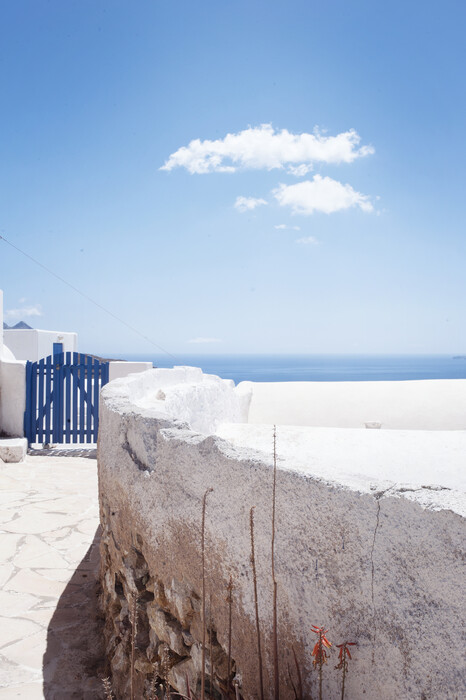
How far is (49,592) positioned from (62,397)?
5845 millimetres

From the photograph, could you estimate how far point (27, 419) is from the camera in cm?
898

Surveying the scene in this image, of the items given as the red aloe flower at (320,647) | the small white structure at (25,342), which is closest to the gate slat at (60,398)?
the red aloe flower at (320,647)

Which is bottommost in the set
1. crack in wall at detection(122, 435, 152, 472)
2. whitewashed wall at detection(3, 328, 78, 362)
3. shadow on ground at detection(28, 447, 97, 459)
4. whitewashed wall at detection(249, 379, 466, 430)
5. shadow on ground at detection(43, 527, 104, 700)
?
shadow on ground at detection(43, 527, 104, 700)

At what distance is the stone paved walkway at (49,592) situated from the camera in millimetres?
2701

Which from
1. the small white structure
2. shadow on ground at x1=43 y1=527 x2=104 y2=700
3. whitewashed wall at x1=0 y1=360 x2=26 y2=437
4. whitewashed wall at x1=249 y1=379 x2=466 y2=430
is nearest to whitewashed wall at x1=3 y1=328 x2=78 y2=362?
the small white structure

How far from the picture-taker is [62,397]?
9156 mm

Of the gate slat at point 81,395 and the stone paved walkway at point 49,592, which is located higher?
the gate slat at point 81,395

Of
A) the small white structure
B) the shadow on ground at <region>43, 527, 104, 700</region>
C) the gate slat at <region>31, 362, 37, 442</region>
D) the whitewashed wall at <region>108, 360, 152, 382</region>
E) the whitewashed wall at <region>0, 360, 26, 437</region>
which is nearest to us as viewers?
the shadow on ground at <region>43, 527, 104, 700</region>

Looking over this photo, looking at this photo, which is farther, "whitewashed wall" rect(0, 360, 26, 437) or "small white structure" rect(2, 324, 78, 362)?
"small white structure" rect(2, 324, 78, 362)

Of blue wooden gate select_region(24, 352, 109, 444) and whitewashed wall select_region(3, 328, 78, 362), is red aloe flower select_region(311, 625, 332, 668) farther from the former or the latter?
whitewashed wall select_region(3, 328, 78, 362)

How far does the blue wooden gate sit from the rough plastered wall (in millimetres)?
6981

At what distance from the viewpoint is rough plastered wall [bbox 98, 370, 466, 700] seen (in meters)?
1.23

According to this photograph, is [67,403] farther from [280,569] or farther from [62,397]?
[280,569]

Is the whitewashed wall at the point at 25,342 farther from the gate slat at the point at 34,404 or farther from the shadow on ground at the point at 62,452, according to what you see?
the shadow on ground at the point at 62,452
